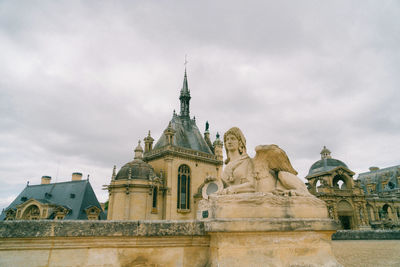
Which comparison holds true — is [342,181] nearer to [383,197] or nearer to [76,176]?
[383,197]

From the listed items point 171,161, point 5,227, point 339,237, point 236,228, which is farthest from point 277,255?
point 171,161

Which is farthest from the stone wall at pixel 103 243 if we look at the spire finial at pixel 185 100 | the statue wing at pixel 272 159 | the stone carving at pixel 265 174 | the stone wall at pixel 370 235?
the spire finial at pixel 185 100

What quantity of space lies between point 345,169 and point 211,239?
3783 centimetres

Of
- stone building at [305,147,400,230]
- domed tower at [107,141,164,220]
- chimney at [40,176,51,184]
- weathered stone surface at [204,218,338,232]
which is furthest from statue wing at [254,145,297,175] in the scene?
chimney at [40,176,51,184]

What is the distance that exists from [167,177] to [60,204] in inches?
644

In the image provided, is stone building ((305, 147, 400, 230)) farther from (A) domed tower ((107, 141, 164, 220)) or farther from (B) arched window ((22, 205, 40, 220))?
(B) arched window ((22, 205, 40, 220))

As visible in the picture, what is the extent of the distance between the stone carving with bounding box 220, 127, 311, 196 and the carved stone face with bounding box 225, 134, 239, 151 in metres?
0.20

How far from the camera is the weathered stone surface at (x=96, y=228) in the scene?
10.3ft

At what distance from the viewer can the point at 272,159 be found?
423 centimetres

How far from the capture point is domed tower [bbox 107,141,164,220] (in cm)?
2723

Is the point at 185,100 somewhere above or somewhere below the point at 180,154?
above

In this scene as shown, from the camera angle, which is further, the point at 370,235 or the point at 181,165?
the point at 181,165

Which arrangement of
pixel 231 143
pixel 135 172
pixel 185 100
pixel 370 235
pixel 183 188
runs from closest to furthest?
pixel 231 143, pixel 370 235, pixel 135 172, pixel 183 188, pixel 185 100

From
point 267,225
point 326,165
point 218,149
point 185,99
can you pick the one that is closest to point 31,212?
point 218,149
